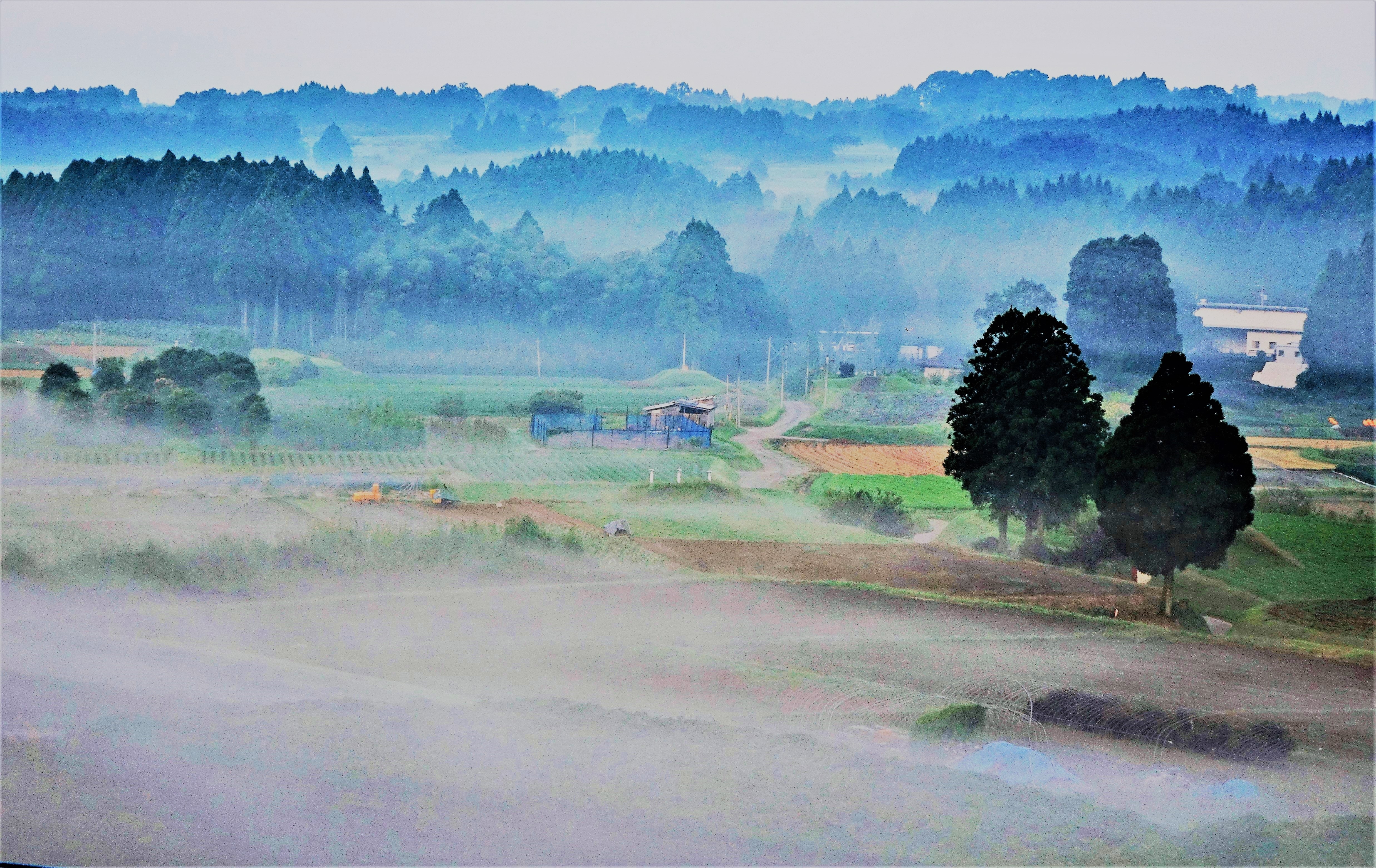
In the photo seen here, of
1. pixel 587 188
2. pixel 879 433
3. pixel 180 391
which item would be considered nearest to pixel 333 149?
pixel 587 188

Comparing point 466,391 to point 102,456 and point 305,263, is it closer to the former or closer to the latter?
point 305,263

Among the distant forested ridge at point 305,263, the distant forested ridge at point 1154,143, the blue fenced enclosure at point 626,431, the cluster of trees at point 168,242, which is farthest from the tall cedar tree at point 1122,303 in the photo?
the cluster of trees at point 168,242

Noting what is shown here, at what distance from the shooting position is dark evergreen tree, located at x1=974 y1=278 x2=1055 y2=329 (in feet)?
31.2

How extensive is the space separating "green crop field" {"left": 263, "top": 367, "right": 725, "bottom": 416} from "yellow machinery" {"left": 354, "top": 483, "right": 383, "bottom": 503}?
0.63m

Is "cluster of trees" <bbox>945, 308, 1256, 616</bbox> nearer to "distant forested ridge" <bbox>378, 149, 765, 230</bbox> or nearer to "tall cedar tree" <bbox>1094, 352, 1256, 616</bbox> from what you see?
"tall cedar tree" <bbox>1094, 352, 1256, 616</bbox>

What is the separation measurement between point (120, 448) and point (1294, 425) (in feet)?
25.8

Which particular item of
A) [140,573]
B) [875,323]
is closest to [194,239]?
[140,573]

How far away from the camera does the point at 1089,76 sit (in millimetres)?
9625

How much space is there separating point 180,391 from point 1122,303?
6350 mm

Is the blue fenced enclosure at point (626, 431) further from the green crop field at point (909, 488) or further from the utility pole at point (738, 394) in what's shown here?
the green crop field at point (909, 488)

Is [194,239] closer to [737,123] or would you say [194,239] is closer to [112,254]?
[112,254]

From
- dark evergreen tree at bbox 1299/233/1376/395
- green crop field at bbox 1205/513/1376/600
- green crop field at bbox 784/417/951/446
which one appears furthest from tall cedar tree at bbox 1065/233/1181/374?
green crop field at bbox 1205/513/1376/600

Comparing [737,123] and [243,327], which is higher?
[737,123]

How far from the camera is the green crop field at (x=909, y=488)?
9.12 metres
